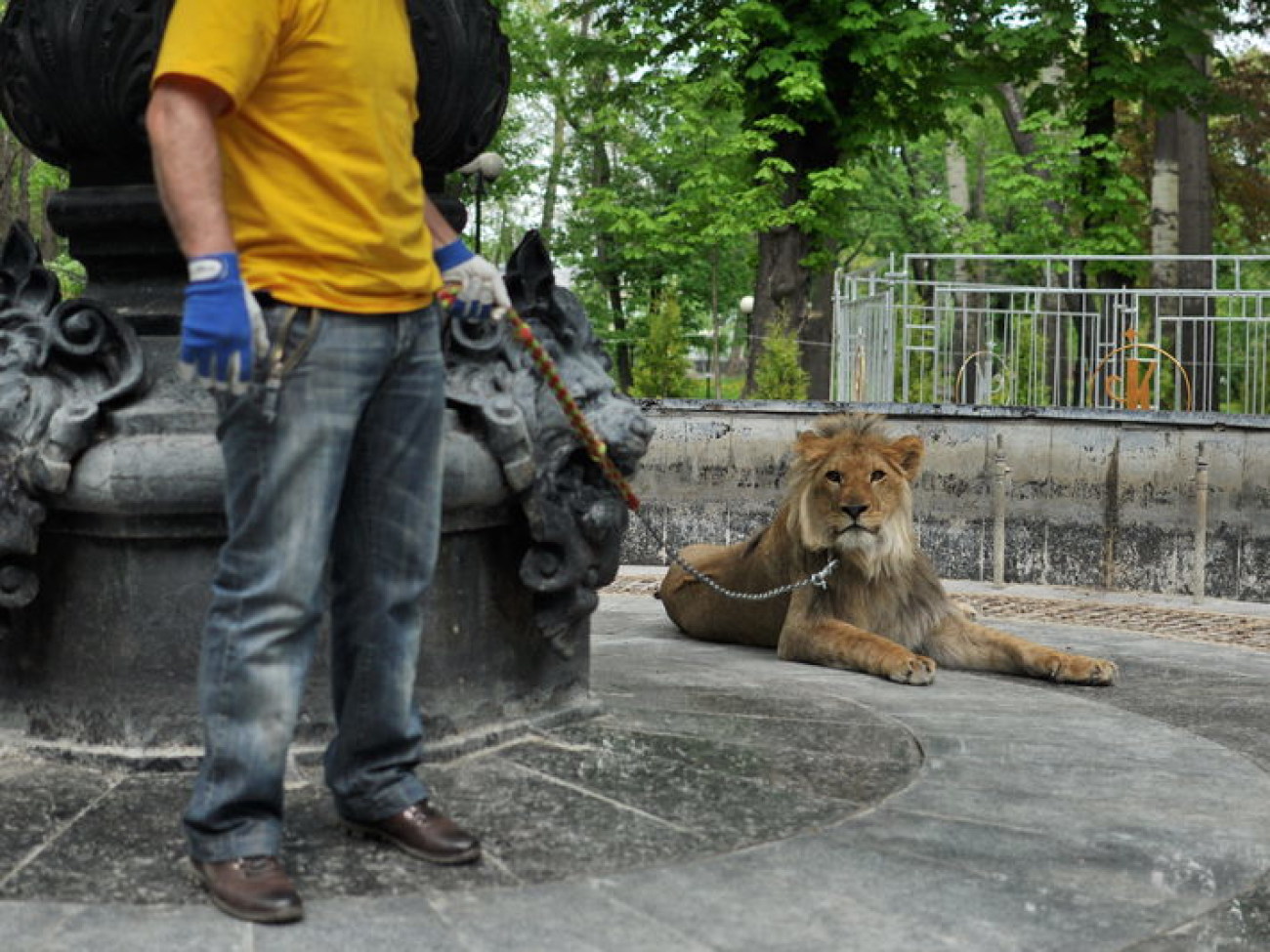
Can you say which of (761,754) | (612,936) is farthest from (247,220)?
(761,754)

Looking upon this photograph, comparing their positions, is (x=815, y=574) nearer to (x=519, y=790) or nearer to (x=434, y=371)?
(x=519, y=790)

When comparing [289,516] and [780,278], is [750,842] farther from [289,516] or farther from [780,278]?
[780,278]

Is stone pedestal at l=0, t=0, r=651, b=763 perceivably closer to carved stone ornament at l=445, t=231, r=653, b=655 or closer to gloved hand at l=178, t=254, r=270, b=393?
carved stone ornament at l=445, t=231, r=653, b=655

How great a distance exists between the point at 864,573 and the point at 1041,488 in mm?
5346

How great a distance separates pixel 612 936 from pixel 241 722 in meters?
0.87

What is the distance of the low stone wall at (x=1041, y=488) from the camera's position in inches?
478

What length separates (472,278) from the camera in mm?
4199

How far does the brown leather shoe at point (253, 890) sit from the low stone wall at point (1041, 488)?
30.0ft

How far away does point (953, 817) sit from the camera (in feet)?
14.7

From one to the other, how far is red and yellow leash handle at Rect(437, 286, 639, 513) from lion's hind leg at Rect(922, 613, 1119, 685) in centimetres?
262

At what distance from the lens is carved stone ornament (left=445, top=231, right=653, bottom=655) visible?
5027 mm

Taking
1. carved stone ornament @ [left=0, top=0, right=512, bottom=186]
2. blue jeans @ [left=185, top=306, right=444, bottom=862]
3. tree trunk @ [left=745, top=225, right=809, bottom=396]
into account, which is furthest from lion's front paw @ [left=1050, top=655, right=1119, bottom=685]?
tree trunk @ [left=745, top=225, right=809, bottom=396]

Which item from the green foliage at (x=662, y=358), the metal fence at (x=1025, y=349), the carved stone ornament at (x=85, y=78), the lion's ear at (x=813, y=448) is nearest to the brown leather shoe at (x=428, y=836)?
the carved stone ornament at (x=85, y=78)

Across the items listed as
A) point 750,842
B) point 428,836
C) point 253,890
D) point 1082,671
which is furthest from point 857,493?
point 253,890
